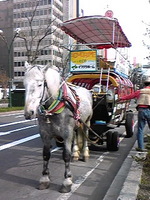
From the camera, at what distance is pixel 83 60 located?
27.8ft

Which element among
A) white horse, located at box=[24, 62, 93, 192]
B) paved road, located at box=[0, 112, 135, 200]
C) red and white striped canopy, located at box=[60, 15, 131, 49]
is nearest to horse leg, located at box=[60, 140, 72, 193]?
white horse, located at box=[24, 62, 93, 192]

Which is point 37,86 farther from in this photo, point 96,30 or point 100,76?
point 96,30

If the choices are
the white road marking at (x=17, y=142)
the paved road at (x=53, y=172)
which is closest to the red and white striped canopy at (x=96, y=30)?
the paved road at (x=53, y=172)

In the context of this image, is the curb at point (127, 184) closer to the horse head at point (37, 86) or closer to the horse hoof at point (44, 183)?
the horse hoof at point (44, 183)

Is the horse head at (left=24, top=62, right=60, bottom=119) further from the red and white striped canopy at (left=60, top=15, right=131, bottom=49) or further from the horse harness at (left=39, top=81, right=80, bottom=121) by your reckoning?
the red and white striped canopy at (left=60, top=15, right=131, bottom=49)

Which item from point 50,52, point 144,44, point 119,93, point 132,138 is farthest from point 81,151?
point 50,52

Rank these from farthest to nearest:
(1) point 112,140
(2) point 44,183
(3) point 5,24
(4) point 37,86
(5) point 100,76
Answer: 1. (3) point 5,24
2. (5) point 100,76
3. (1) point 112,140
4. (2) point 44,183
5. (4) point 37,86

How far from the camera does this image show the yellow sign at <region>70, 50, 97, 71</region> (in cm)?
838

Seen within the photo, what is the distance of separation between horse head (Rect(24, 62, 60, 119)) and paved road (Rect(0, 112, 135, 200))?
5.26 feet

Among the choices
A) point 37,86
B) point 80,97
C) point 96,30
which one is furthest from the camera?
point 96,30

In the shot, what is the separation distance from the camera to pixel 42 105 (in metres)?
4.95

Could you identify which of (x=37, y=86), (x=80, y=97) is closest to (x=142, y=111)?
(x=80, y=97)

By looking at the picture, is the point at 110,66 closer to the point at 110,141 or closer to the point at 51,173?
the point at 110,141

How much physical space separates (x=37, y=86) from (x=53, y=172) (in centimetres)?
253
